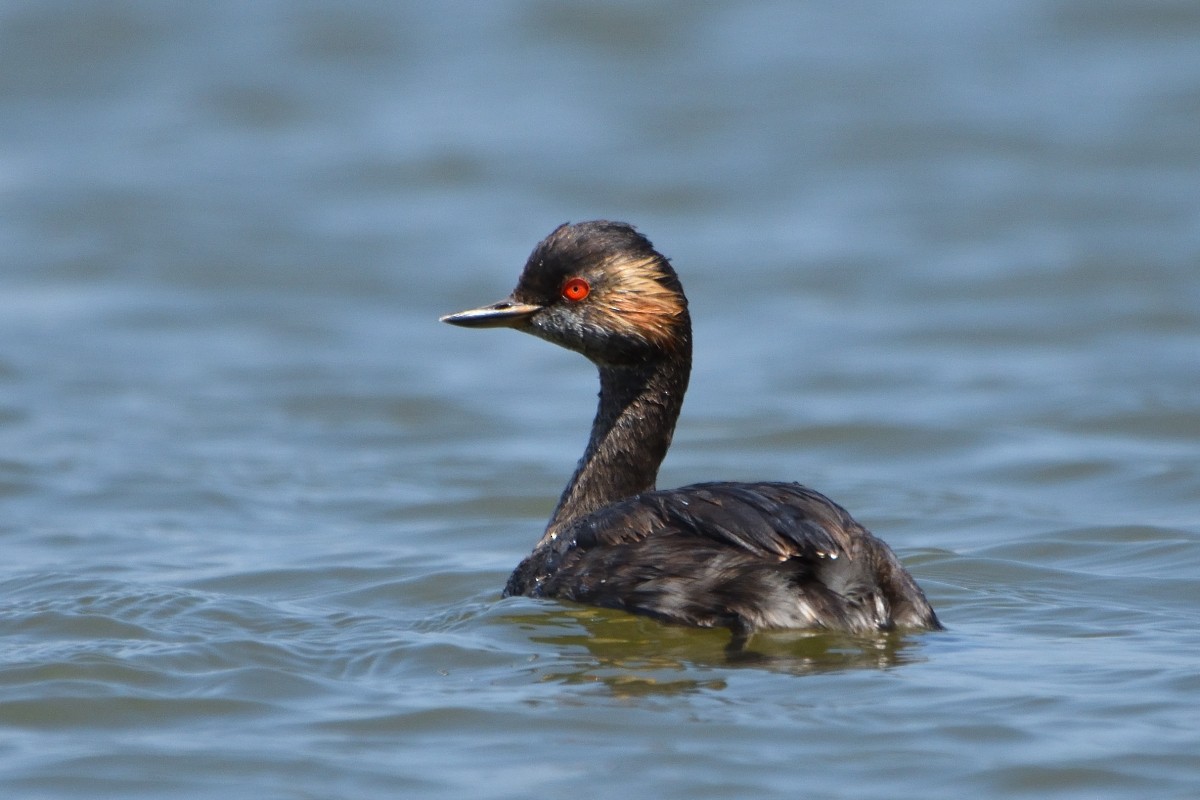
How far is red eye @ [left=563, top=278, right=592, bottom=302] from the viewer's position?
7.07 metres

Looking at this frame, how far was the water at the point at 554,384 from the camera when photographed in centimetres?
531

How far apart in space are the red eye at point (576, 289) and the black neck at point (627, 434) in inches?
14.4

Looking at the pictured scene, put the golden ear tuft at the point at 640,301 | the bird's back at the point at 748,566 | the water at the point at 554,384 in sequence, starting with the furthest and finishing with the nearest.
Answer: the golden ear tuft at the point at 640,301
the bird's back at the point at 748,566
the water at the point at 554,384

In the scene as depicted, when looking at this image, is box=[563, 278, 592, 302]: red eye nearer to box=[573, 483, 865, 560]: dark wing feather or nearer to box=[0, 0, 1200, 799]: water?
box=[573, 483, 865, 560]: dark wing feather

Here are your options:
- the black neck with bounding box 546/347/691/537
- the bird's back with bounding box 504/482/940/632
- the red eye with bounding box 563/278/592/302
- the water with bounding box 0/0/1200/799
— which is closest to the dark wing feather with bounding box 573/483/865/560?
the bird's back with bounding box 504/482/940/632

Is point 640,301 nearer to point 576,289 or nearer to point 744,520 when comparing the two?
point 576,289

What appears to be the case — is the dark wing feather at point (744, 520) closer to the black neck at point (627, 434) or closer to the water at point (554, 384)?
the water at point (554, 384)

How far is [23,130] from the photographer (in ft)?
57.1

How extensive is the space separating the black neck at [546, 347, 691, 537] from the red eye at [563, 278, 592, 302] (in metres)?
0.37

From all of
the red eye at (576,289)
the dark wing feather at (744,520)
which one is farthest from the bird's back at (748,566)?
the red eye at (576,289)

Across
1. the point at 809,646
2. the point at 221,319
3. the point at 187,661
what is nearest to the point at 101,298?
the point at 221,319

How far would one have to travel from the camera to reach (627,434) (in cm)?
730

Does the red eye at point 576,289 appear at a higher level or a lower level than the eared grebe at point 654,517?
higher

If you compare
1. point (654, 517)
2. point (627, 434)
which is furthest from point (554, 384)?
point (654, 517)
